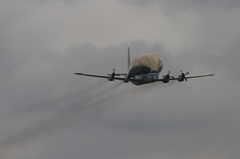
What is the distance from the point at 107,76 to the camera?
19125 centimetres

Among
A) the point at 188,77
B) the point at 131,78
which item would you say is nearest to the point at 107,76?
A: the point at 131,78

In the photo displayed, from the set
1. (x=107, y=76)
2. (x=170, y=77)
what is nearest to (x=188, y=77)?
A: (x=170, y=77)

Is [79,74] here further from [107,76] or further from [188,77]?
[188,77]

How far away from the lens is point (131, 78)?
193250 millimetres

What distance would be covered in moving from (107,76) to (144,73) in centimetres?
854

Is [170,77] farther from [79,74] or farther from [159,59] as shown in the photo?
[79,74]

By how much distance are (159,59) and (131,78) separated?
8725mm

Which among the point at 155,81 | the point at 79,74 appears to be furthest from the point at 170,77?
the point at 79,74

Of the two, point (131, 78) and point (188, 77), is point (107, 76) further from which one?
point (188, 77)

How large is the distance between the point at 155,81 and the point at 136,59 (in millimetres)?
7219

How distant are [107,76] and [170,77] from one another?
1514 cm

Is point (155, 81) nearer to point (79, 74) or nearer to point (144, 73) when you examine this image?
point (144, 73)

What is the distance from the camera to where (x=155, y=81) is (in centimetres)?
19338

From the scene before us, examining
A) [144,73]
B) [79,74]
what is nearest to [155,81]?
[144,73]
